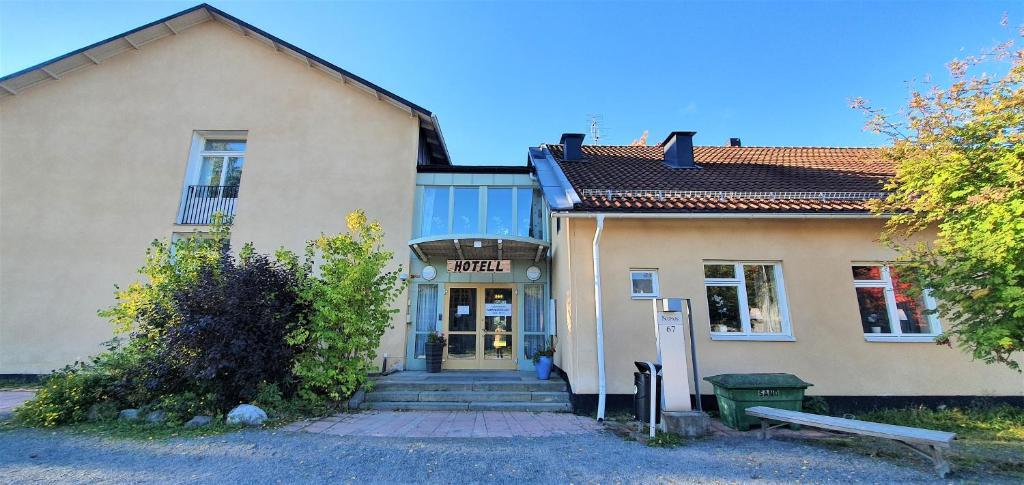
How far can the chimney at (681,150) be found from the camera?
10.4m

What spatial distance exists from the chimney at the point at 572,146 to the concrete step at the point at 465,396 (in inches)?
252

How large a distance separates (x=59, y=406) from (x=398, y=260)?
231 inches

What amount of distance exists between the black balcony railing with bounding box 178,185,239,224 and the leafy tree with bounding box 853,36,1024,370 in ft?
44.5

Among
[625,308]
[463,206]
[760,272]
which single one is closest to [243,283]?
[463,206]

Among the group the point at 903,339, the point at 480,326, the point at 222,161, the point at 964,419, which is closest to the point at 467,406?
the point at 480,326

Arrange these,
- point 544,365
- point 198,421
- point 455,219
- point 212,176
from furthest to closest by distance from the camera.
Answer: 1. point 212,176
2. point 455,219
3. point 544,365
4. point 198,421

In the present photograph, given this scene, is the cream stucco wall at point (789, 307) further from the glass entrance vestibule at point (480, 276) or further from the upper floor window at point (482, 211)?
the upper floor window at point (482, 211)

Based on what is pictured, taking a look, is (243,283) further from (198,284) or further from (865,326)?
(865,326)

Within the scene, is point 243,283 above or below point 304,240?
below

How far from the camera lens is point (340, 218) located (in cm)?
1027

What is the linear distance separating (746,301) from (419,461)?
6.14m

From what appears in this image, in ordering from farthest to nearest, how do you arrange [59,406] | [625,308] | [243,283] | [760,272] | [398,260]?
[398,260], [760,272], [625,308], [243,283], [59,406]

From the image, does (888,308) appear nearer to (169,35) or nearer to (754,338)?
(754,338)

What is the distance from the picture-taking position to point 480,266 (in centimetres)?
998
